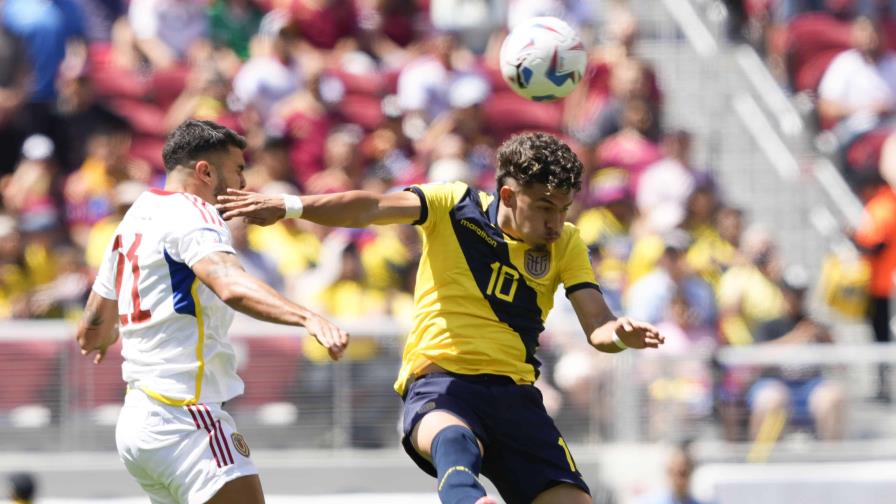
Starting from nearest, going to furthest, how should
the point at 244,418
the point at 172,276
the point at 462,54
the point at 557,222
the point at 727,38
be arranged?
the point at 172,276 < the point at 557,222 < the point at 244,418 < the point at 462,54 < the point at 727,38

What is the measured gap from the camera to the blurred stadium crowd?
12.1m

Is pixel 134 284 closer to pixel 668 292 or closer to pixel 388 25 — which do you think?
pixel 668 292

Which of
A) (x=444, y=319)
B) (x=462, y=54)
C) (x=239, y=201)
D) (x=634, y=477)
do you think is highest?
(x=462, y=54)

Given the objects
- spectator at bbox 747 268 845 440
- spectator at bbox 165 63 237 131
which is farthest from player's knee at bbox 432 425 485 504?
spectator at bbox 165 63 237 131

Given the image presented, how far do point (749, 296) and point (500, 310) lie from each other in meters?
5.44

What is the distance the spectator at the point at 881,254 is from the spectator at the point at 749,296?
3.21ft

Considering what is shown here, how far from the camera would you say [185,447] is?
22.1ft

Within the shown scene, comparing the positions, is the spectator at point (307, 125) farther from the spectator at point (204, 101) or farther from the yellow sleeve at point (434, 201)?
the yellow sleeve at point (434, 201)

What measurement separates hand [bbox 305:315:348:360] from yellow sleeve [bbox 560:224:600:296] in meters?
1.99

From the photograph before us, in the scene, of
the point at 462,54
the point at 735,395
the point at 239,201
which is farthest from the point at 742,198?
the point at 239,201

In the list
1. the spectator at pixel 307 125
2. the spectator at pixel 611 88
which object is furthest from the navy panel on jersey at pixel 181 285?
the spectator at pixel 611 88

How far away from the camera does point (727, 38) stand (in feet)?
53.0

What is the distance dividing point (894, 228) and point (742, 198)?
2274mm

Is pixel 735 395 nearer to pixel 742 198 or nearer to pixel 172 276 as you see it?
pixel 742 198
